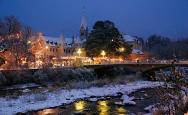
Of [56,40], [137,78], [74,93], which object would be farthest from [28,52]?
[56,40]

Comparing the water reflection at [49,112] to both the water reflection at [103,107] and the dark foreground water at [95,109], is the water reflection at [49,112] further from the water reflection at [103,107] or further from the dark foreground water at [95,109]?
the water reflection at [103,107]

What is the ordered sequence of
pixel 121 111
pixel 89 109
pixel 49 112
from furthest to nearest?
pixel 89 109, pixel 49 112, pixel 121 111

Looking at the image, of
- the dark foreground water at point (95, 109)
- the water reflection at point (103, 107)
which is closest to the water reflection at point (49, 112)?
the dark foreground water at point (95, 109)

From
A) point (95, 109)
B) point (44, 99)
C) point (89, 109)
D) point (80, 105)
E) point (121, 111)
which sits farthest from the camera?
point (44, 99)

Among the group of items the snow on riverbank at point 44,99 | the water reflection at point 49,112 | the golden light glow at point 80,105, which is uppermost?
the snow on riverbank at point 44,99

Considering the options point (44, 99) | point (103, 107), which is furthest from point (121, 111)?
point (44, 99)

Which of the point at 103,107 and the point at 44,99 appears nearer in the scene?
the point at 103,107

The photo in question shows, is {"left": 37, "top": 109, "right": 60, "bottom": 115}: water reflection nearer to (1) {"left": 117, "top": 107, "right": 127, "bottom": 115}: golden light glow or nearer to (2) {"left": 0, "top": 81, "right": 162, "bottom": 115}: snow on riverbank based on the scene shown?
(2) {"left": 0, "top": 81, "right": 162, "bottom": 115}: snow on riverbank

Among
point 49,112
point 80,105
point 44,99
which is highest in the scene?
point 44,99

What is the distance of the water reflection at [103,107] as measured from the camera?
3164 centimetres

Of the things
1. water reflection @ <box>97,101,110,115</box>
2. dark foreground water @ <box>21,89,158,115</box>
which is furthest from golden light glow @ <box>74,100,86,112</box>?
water reflection @ <box>97,101,110,115</box>

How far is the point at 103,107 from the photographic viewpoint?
115 ft

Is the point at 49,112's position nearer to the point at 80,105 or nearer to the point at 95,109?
the point at 95,109

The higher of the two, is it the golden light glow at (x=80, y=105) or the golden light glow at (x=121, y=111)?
the golden light glow at (x=80, y=105)
